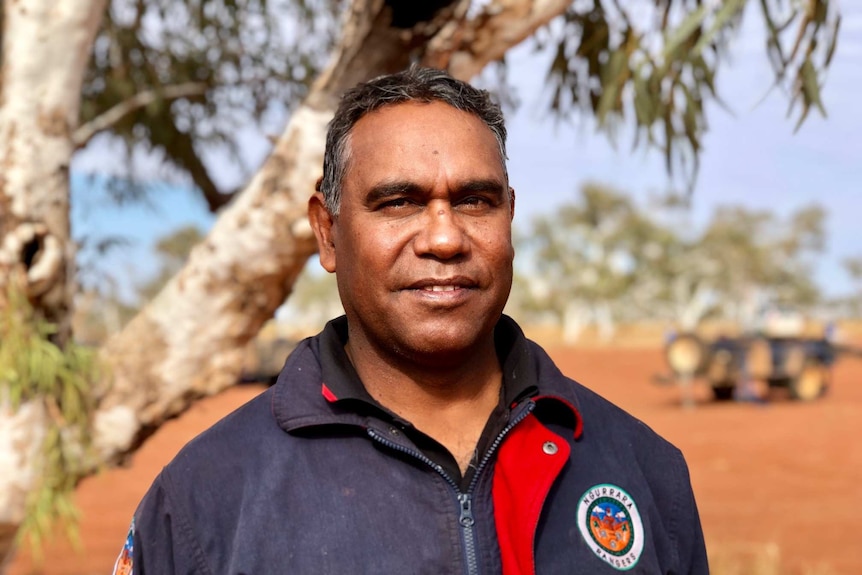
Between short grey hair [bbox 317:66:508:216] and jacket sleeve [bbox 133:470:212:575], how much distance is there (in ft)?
2.10

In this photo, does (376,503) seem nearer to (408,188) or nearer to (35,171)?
(408,188)

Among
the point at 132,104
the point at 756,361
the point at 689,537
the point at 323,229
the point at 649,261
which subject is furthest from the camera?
the point at 649,261

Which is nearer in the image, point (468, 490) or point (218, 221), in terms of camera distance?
point (468, 490)

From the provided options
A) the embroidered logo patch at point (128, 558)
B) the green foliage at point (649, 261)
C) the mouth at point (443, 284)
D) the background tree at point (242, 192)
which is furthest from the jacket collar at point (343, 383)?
the green foliage at point (649, 261)

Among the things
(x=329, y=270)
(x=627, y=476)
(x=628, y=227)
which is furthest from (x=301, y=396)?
(x=628, y=227)

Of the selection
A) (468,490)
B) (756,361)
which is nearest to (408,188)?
(468,490)

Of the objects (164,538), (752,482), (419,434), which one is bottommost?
(752,482)

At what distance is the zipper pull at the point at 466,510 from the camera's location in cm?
176

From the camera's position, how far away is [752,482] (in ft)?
41.3

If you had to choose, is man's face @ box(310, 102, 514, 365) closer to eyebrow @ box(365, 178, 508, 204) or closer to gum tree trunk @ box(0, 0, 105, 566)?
eyebrow @ box(365, 178, 508, 204)

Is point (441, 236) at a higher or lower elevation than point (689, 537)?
higher

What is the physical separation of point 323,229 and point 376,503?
629 mm

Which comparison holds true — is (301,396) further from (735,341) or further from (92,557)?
(735,341)

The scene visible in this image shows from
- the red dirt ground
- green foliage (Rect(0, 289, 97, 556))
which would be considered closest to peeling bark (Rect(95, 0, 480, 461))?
green foliage (Rect(0, 289, 97, 556))
